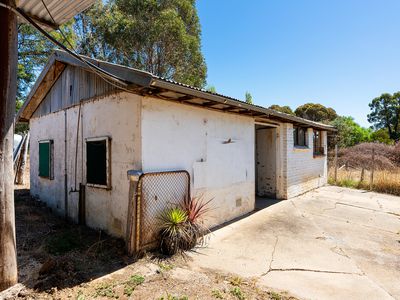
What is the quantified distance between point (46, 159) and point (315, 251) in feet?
24.2

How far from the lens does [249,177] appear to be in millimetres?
6859

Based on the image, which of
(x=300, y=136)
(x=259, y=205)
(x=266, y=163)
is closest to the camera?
(x=259, y=205)

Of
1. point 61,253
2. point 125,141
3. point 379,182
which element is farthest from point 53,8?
point 379,182

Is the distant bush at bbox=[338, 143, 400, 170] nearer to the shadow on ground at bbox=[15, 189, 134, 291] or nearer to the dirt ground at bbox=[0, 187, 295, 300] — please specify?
the dirt ground at bbox=[0, 187, 295, 300]

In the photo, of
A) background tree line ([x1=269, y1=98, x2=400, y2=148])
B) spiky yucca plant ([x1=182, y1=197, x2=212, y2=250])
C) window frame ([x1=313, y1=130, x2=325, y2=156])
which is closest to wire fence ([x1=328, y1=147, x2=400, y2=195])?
window frame ([x1=313, y1=130, x2=325, y2=156])

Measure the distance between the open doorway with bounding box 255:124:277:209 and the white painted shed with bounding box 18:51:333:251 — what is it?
1.05ft

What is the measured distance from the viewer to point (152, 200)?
4.25 meters

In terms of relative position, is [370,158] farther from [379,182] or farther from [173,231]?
[173,231]

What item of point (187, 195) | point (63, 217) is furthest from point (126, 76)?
point (63, 217)

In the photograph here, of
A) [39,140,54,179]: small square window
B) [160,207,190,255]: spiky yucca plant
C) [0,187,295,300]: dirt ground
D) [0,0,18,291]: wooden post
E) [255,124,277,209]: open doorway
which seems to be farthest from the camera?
[255,124,277,209]: open doorway

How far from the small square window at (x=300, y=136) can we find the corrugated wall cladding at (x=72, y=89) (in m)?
7.60

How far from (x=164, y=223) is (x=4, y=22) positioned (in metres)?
3.61

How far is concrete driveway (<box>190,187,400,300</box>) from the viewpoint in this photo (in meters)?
3.31

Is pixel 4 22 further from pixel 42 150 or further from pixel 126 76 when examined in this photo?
pixel 42 150
